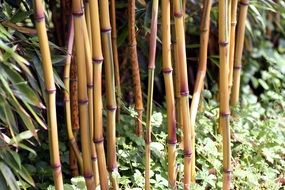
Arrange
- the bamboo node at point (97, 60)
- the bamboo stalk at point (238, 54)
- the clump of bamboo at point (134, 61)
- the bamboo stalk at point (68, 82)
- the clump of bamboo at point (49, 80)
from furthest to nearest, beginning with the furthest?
the bamboo stalk at point (238, 54)
the clump of bamboo at point (134, 61)
the bamboo stalk at point (68, 82)
the bamboo node at point (97, 60)
the clump of bamboo at point (49, 80)

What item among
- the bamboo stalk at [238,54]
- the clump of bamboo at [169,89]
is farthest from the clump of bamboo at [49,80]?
the bamboo stalk at [238,54]

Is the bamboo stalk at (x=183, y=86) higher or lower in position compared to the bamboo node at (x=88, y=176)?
higher

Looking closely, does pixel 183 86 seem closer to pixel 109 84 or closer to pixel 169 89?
pixel 169 89

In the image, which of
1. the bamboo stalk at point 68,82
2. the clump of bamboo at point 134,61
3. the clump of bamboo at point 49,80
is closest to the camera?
the clump of bamboo at point 49,80

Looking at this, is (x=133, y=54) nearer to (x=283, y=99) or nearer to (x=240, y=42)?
(x=240, y=42)

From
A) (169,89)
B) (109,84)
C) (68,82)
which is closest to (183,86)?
(169,89)

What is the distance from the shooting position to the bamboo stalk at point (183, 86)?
1137 mm

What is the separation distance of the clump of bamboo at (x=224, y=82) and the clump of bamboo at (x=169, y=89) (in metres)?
0.11

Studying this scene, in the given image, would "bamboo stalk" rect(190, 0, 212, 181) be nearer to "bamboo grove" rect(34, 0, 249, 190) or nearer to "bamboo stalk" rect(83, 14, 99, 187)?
"bamboo grove" rect(34, 0, 249, 190)

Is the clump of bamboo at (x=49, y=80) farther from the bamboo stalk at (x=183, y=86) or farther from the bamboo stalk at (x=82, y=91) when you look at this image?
the bamboo stalk at (x=183, y=86)

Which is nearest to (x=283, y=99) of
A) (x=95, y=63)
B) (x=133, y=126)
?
(x=133, y=126)

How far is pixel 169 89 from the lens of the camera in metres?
1.19

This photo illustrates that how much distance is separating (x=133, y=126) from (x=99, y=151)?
386 mm

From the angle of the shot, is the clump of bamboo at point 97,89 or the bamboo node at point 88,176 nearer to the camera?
the clump of bamboo at point 97,89
